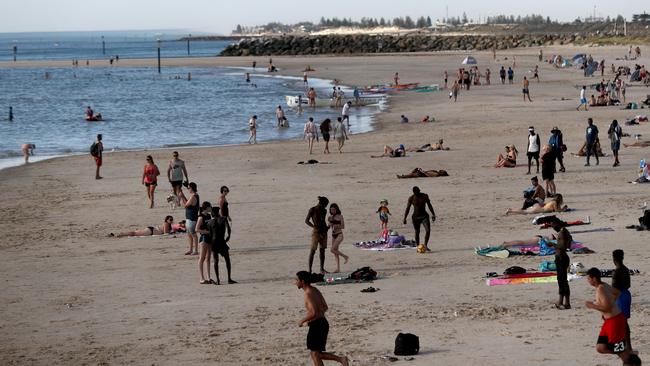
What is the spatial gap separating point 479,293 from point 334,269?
319 cm

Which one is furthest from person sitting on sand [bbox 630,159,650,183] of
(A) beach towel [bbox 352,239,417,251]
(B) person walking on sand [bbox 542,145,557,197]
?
(A) beach towel [bbox 352,239,417,251]

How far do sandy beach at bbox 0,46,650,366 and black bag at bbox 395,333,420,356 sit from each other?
0.40 feet

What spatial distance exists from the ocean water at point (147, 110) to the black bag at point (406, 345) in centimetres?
2619

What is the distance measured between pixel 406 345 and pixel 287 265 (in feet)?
20.2

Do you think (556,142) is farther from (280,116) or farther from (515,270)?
(280,116)

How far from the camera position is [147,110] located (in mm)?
62469

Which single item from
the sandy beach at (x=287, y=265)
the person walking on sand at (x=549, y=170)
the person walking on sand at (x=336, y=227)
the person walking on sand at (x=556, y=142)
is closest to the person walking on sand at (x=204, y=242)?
the sandy beach at (x=287, y=265)

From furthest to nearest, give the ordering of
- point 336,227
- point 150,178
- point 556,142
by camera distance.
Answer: point 556,142
point 150,178
point 336,227

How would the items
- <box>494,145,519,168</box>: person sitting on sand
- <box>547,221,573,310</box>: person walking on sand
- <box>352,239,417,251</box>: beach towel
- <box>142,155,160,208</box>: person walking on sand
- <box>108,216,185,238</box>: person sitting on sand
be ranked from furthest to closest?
<box>494,145,519,168</box>: person sitting on sand < <box>142,155,160,208</box>: person walking on sand < <box>108,216,185,238</box>: person sitting on sand < <box>352,239,417,251</box>: beach towel < <box>547,221,573,310</box>: person walking on sand

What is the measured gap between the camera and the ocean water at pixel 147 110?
4494cm

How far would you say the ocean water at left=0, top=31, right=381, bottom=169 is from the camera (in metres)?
44.9

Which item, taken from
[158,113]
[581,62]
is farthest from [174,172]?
[581,62]

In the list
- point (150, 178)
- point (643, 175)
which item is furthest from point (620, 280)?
point (150, 178)

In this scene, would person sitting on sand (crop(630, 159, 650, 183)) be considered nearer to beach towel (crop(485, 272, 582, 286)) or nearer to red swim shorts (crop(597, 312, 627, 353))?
beach towel (crop(485, 272, 582, 286))
